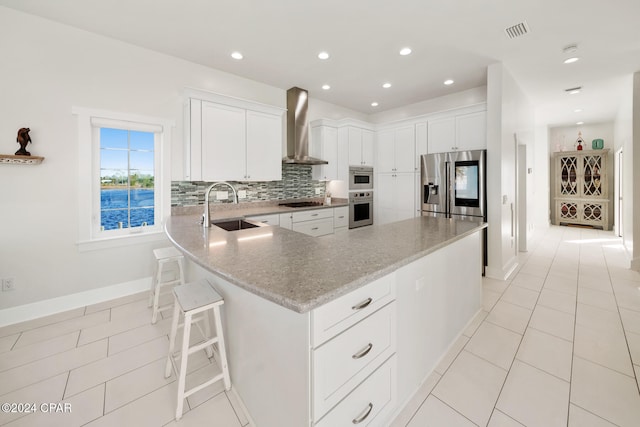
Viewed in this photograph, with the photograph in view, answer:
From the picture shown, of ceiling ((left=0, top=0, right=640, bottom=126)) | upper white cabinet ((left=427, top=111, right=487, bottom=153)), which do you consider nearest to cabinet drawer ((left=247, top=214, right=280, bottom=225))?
ceiling ((left=0, top=0, right=640, bottom=126))

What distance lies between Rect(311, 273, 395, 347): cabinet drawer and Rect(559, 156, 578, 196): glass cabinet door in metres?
8.70

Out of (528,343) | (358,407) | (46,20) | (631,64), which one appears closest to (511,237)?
(528,343)

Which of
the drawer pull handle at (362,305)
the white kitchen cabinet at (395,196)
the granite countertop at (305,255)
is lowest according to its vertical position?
the drawer pull handle at (362,305)

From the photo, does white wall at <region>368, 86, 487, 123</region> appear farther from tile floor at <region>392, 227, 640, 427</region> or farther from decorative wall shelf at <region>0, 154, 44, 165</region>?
decorative wall shelf at <region>0, 154, 44, 165</region>

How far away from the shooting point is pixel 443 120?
13.8 feet

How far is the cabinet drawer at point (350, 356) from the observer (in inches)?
39.1

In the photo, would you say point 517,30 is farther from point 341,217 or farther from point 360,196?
point 341,217

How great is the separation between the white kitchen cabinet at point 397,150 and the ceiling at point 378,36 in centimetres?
84

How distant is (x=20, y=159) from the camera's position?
7.80 ft

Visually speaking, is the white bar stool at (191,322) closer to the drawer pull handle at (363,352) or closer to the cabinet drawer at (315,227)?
the drawer pull handle at (363,352)

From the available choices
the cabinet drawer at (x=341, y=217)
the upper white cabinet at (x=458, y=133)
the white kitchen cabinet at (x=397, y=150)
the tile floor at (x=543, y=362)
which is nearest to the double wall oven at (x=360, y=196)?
the cabinet drawer at (x=341, y=217)

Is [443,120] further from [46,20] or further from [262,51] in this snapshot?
[46,20]

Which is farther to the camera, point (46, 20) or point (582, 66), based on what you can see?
point (582, 66)

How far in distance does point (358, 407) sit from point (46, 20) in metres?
4.18
